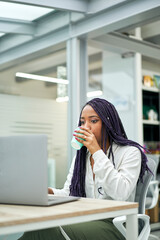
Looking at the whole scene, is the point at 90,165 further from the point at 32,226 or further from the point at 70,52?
the point at 70,52

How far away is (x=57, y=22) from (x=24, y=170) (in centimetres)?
270

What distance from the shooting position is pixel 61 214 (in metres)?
1.21

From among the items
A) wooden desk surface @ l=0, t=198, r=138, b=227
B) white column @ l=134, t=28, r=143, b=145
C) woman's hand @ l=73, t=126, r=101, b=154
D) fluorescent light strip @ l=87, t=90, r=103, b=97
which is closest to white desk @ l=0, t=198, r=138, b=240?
wooden desk surface @ l=0, t=198, r=138, b=227

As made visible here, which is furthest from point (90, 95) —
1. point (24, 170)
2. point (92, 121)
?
point (24, 170)

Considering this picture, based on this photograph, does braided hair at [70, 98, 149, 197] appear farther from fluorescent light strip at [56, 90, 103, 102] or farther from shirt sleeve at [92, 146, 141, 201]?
fluorescent light strip at [56, 90, 103, 102]

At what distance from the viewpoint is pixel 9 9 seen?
3.42 meters

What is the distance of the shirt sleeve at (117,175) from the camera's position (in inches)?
67.5

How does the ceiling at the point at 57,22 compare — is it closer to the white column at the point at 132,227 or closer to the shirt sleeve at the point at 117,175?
the shirt sleeve at the point at 117,175

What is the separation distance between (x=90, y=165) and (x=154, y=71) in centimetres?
414

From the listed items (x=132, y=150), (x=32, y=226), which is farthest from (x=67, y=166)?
(x=32, y=226)

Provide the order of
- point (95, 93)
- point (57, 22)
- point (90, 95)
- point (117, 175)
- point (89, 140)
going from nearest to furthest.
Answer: point (117, 175) → point (89, 140) → point (57, 22) → point (90, 95) → point (95, 93)

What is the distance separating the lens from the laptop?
136 centimetres

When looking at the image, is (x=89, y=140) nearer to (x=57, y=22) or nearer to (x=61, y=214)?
(x=61, y=214)

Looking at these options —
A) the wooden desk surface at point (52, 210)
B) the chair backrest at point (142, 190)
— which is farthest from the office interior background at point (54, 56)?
the wooden desk surface at point (52, 210)
